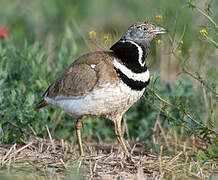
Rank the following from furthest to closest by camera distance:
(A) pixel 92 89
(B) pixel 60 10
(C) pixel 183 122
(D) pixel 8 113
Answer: (B) pixel 60 10
(D) pixel 8 113
(C) pixel 183 122
(A) pixel 92 89

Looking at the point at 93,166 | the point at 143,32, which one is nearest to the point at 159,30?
the point at 143,32

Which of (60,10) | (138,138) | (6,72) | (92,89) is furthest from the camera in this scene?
(60,10)

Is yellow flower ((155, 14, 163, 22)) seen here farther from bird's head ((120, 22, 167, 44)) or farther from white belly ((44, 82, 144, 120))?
white belly ((44, 82, 144, 120))

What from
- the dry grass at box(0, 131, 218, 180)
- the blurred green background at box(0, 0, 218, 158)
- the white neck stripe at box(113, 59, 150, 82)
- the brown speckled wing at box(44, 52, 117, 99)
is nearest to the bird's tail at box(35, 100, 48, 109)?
the blurred green background at box(0, 0, 218, 158)

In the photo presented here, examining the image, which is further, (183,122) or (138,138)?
(138,138)

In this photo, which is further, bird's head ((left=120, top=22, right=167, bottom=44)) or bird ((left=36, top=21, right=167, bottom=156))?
bird's head ((left=120, top=22, right=167, bottom=44))

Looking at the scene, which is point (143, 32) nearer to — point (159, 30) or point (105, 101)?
point (159, 30)

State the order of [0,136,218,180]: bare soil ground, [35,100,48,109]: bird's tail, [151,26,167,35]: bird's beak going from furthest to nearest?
[35,100,48,109]: bird's tail → [151,26,167,35]: bird's beak → [0,136,218,180]: bare soil ground

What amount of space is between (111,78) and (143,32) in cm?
61

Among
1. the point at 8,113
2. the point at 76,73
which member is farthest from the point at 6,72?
the point at 76,73

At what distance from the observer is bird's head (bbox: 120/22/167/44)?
5.20 meters

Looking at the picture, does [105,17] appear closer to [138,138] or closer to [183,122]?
[138,138]

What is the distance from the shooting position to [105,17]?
37.8ft

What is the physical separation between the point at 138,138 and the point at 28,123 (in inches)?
57.9
